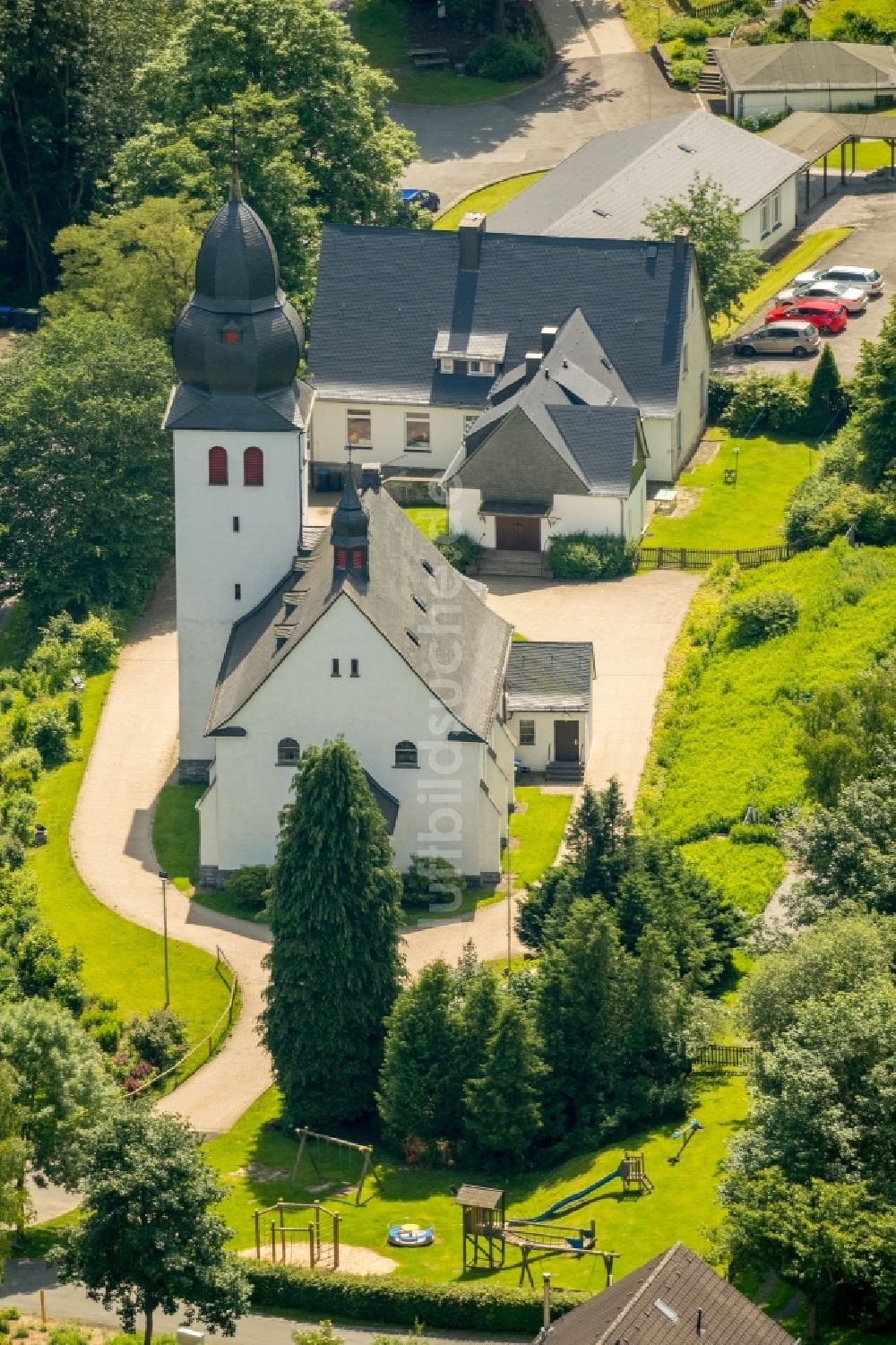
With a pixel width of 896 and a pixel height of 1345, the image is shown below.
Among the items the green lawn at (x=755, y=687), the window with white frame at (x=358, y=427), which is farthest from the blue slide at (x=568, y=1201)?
the window with white frame at (x=358, y=427)

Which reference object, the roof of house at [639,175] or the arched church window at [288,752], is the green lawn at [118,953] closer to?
the arched church window at [288,752]

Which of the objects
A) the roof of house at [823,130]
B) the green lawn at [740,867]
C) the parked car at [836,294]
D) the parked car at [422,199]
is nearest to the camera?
the green lawn at [740,867]

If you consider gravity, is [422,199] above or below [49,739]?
above

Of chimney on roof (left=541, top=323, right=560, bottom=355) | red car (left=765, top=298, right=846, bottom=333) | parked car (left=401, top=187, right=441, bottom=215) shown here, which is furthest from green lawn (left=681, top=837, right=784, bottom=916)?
parked car (left=401, top=187, right=441, bottom=215)

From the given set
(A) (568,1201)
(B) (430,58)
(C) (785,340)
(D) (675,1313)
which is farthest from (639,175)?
(D) (675,1313)

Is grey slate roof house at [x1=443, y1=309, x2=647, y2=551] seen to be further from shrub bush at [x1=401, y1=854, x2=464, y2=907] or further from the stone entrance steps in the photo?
shrub bush at [x1=401, y1=854, x2=464, y2=907]

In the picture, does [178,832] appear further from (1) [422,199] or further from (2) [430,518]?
(1) [422,199]
